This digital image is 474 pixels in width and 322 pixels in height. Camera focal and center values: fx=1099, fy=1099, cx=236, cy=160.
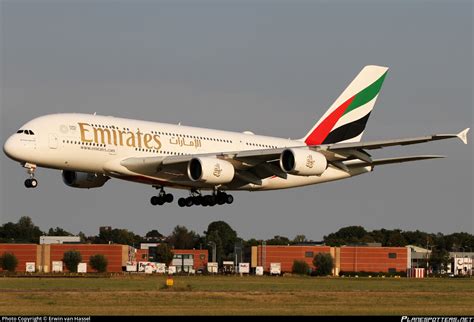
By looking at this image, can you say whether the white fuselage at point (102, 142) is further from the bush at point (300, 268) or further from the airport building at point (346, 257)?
the airport building at point (346, 257)

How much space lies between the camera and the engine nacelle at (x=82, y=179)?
220ft

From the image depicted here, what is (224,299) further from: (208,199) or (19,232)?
(19,232)

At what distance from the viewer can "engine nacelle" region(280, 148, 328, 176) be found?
61.9 meters

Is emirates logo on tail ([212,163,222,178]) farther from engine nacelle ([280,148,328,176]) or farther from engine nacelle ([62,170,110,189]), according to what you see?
engine nacelle ([62,170,110,189])

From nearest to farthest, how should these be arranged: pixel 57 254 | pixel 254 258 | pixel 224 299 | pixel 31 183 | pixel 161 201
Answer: pixel 224 299 → pixel 31 183 → pixel 161 201 → pixel 57 254 → pixel 254 258

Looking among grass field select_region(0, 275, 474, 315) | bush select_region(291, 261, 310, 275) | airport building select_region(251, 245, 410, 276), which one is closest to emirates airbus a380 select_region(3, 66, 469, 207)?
grass field select_region(0, 275, 474, 315)

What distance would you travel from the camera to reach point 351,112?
75625 millimetres

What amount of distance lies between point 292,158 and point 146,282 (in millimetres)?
14090

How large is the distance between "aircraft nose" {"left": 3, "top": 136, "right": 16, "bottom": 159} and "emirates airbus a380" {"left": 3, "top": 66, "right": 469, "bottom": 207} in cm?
6

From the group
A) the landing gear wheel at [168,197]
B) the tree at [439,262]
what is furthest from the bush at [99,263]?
the tree at [439,262]

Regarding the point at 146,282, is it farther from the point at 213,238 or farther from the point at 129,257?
the point at 213,238

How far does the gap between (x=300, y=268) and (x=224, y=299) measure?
52109mm

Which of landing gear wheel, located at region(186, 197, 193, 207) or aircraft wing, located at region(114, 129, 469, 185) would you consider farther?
landing gear wheel, located at region(186, 197, 193, 207)

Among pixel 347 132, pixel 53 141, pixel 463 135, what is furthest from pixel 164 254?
pixel 463 135
